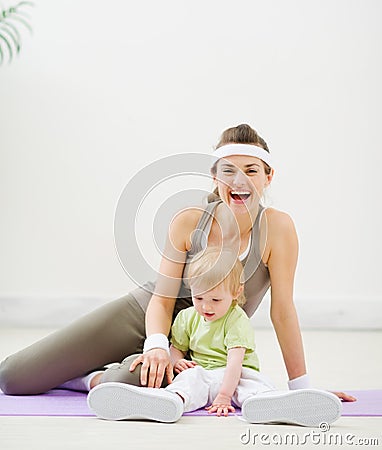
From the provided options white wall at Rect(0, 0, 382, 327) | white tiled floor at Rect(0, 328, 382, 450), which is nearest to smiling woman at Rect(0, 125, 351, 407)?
white tiled floor at Rect(0, 328, 382, 450)

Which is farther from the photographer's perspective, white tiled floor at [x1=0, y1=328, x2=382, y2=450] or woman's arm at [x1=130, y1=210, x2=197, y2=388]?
woman's arm at [x1=130, y1=210, x2=197, y2=388]

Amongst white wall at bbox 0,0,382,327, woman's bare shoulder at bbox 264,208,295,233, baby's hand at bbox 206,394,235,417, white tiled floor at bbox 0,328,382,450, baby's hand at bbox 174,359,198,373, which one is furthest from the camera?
white wall at bbox 0,0,382,327

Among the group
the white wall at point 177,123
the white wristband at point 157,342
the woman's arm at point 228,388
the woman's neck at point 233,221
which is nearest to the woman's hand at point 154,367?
the white wristband at point 157,342

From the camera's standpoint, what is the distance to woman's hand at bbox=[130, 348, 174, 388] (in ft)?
5.70

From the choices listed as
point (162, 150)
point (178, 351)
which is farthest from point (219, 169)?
point (162, 150)

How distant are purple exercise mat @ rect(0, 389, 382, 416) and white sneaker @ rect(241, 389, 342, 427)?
107mm

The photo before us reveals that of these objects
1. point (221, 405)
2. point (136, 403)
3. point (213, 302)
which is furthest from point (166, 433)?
point (213, 302)

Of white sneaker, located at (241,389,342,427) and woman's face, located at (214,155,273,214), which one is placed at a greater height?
woman's face, located at (214,155,273,214)

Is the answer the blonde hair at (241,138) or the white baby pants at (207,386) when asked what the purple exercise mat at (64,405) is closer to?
the white baby pants at (207,386)

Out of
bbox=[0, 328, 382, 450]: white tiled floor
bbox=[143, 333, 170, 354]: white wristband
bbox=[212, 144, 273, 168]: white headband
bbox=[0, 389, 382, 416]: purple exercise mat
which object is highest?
bbox=[212, 144, 273, 168]: white headband

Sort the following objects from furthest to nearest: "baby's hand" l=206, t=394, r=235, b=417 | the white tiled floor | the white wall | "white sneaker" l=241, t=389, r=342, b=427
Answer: the white wall < "baby's hand" l=206, t=394, r=235, b=417 < "white sneaker" l=241, t=389, r=342, b=427 < the white tiled floor

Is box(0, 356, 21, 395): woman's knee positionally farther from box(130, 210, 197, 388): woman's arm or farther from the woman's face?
the woman's face

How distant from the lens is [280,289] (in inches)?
74.3

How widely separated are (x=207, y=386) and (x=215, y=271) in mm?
236
